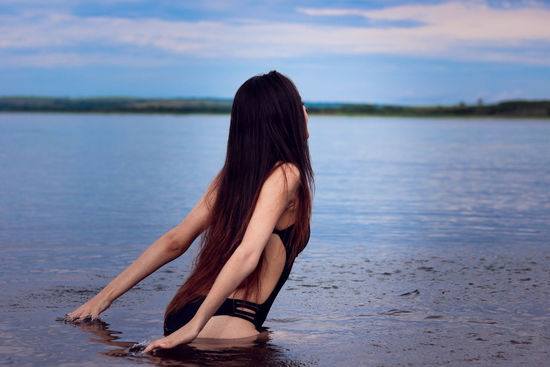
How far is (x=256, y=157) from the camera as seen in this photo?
4.29 metres

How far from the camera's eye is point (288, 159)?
14.0 feet

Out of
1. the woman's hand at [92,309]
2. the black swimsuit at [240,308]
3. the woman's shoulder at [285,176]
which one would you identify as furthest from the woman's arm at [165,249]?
the woman's shoulder at [285,176]

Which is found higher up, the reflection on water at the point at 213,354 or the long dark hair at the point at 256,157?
the long dark hair at the point at 256,157

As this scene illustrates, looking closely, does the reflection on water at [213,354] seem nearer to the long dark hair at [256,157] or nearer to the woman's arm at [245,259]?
the long dark hair at [256,157]

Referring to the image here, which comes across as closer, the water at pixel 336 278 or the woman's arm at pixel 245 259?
the woman's arm at pixel 245 259

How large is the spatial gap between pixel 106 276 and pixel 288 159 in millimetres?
4224

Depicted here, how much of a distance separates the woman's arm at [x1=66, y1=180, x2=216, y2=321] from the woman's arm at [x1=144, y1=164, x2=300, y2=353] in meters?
0.57

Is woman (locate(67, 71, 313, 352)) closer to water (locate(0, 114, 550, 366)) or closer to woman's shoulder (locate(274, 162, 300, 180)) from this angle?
woman's shoulder (locate(274, 162, 300, 180))

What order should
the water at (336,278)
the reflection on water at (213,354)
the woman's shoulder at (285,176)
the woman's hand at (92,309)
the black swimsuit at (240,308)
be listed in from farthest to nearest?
the water at (336,278), the woman's hand at (92,309), the reflection on water at (213,354), the black swimsuit at (240,308), the woman's shoulder at (285,176)

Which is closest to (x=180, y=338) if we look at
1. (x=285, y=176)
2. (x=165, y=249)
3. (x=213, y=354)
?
(x=213, y=354)

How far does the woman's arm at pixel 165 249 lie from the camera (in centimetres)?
464

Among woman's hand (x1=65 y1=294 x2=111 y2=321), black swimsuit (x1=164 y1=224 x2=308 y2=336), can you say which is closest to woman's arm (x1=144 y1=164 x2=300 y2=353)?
black swimsuit (x1=164 y1=224 x2=308 y2=336)

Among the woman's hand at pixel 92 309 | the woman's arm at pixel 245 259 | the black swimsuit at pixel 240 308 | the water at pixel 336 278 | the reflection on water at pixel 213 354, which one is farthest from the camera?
the water at pixel 336 278

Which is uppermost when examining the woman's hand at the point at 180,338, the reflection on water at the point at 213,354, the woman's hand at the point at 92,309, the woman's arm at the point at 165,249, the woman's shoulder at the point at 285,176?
the woman's shoulder at the point at 285,176
